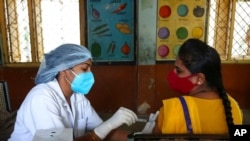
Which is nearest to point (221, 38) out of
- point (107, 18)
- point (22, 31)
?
point (107, 18)

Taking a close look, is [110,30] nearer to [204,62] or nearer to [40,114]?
[40,114]

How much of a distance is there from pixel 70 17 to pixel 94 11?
305mm

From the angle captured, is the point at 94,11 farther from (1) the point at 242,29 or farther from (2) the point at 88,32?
(1) the point at 242,29

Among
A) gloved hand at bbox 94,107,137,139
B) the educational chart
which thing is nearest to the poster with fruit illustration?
the educational chart

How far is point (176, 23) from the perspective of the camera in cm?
340

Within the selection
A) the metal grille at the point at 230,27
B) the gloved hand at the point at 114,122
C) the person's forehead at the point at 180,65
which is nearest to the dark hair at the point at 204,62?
the person's forehead at the point at 180,65

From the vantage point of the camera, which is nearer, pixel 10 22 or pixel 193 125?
pixel 193 125

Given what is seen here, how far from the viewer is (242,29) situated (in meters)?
3.58

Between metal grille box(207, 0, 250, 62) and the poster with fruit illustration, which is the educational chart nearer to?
metal grille box(207, 0, 250, 62)

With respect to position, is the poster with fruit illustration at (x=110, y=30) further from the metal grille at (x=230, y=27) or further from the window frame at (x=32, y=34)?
the metal grille at (x=230, y=27)

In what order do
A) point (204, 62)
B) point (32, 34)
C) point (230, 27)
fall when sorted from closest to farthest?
point (204, 62), point (32, 34), point (230, 27)

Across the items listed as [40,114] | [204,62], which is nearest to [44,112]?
[40,114]

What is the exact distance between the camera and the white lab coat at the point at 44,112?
1.38 m

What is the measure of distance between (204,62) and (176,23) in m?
2.31
